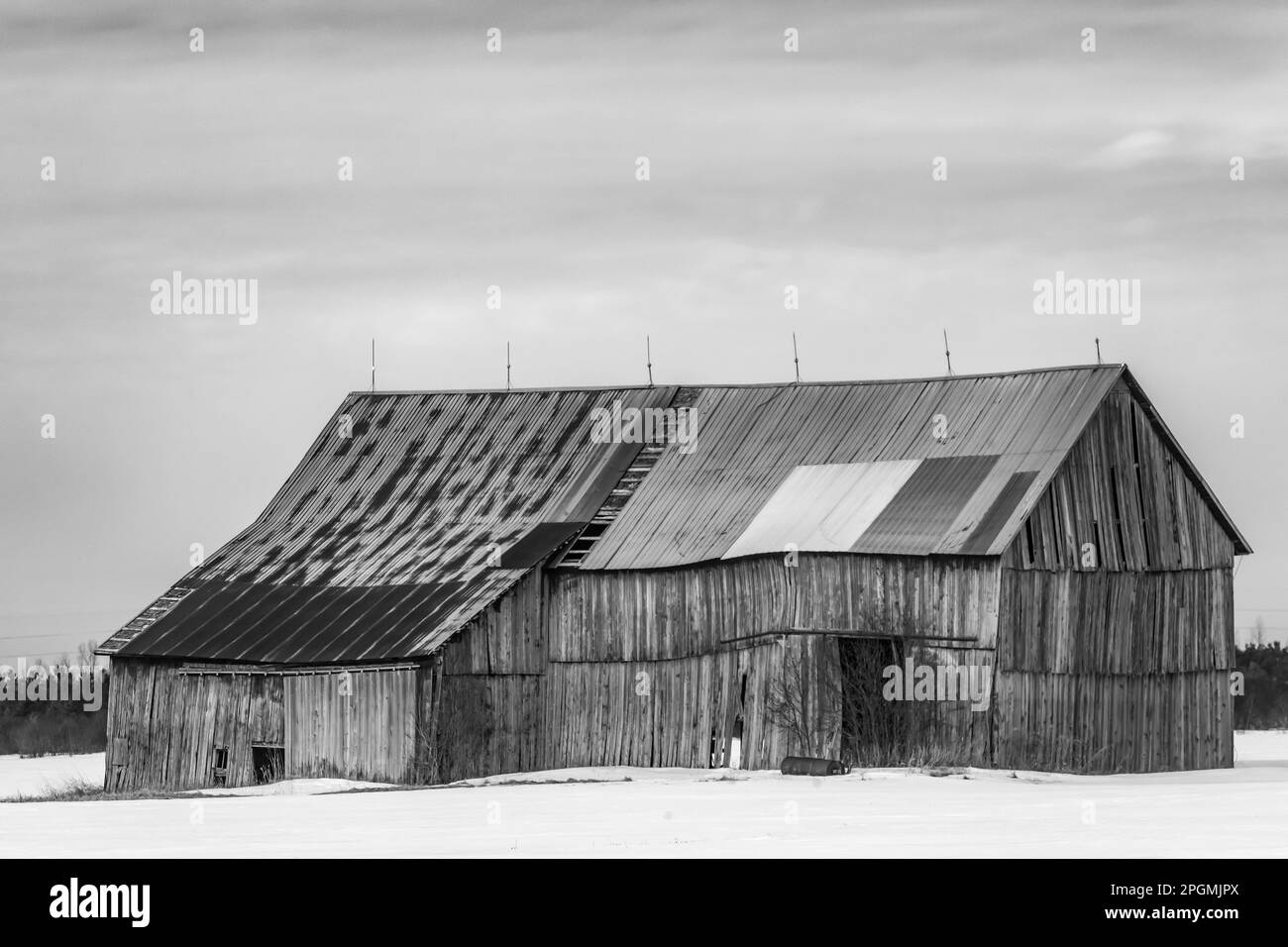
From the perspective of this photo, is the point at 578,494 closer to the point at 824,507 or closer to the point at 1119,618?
the point at 824,507

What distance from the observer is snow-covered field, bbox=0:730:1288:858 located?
87.8 ft

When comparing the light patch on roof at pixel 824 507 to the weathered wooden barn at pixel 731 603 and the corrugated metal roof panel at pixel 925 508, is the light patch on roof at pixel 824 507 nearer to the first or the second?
the weathered wooden barn at pixel 731 603

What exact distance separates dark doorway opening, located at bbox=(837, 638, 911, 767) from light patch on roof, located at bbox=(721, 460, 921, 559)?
2143 mm

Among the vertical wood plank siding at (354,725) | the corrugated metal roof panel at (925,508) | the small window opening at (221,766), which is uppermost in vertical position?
the corrugated metal roof panel at (925,508)

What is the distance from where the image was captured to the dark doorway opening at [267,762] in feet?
162

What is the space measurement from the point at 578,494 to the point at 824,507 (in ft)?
24.6

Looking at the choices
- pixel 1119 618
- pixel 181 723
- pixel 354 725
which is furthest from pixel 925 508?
pixel 181 723

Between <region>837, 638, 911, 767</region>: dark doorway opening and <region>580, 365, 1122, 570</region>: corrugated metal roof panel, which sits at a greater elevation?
<region>580, 365, 1122, 570</region>: corrugated metal roof panel

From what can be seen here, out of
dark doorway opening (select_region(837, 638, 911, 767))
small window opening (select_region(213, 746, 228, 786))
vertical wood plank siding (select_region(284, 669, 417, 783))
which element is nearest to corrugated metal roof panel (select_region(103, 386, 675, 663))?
vertical wood plank siding (select_region(284, 669, 417, 783))

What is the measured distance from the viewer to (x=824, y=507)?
47.5 meters

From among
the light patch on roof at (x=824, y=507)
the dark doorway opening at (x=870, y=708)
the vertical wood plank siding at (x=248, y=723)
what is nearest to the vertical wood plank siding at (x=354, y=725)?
the vertical wood plank siding at (x=248, y=723)

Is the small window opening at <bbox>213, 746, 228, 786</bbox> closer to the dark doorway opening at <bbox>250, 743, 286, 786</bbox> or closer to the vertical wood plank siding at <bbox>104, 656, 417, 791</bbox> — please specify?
the vertical wood plank siding at <bbox>104, 656, 417, 791</bbox>

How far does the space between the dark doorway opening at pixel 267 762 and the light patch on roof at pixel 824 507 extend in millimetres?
Result: 10610
